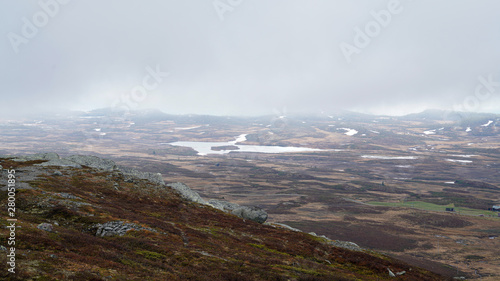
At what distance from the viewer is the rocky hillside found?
63.5 feet

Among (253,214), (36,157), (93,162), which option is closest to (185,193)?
(253,214)

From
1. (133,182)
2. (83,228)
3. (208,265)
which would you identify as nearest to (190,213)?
(133,182)

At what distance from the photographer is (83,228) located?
29.8 metres

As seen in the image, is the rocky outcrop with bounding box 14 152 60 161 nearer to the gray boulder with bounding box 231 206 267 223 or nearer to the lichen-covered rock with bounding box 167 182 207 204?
the lichen-covered rock with bounding box 167 182 207 204

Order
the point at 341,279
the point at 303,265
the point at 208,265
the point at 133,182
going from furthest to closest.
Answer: the point at 133,182 < the point at 303,265 < the point at 341,279 < the point at 208,265

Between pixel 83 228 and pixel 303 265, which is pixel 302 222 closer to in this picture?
pixel 303 265

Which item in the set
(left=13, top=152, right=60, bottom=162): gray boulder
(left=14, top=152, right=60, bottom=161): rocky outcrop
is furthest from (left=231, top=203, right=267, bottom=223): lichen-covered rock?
(left=13, top=152, right=60, bottom=162): gray boulder

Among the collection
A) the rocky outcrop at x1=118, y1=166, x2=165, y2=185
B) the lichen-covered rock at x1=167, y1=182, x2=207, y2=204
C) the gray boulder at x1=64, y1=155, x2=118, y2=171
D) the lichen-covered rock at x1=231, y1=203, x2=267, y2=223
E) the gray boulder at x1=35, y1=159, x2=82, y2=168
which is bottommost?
the lichen-covered rock at x1=231, y1=203, x2=267, y2=223

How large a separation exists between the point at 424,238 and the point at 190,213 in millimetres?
88480

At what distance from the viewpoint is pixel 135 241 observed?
2755 cm

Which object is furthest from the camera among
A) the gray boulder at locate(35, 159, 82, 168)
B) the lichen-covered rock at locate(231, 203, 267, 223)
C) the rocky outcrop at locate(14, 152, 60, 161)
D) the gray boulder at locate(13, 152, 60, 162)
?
the rocky outcrop at locate(14, 152, 60, 161)

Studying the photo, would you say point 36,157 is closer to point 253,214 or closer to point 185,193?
point 185,193

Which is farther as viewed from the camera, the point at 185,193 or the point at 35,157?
the point at 185,193

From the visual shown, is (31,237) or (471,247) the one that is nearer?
(31,237)
